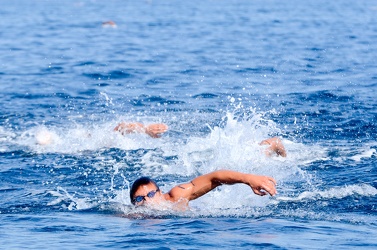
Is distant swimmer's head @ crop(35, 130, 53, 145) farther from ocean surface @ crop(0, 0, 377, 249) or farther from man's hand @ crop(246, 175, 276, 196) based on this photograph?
man's hand @ crop(246, 175, 276, 196)

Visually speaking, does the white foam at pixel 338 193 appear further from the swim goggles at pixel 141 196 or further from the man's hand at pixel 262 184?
the man's hand at pixel 262 184

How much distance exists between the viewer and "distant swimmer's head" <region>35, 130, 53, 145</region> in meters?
14.0

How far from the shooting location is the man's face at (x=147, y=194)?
8.73 meters

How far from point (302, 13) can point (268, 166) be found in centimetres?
3309

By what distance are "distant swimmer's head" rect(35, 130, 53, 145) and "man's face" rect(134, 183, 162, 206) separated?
565 centimetres

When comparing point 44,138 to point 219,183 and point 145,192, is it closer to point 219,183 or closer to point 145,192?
point 145,192

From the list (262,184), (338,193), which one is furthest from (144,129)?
→ (262,184)

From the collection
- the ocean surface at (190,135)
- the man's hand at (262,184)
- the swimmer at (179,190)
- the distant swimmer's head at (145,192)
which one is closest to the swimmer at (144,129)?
the ocean surface at (190,135)

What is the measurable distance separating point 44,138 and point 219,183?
20.4 feet

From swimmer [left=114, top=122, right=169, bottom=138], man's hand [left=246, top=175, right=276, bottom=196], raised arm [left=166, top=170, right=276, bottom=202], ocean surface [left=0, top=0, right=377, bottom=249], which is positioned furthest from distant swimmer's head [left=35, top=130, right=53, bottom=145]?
man's hand [left=246, top=175, right=276, bottom=196]

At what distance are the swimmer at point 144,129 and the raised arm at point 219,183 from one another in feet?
16.3

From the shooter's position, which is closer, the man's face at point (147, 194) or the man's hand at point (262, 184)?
the man's hand at point (262, 184)

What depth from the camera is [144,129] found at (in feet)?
46.1

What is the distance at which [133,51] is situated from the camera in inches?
1093
